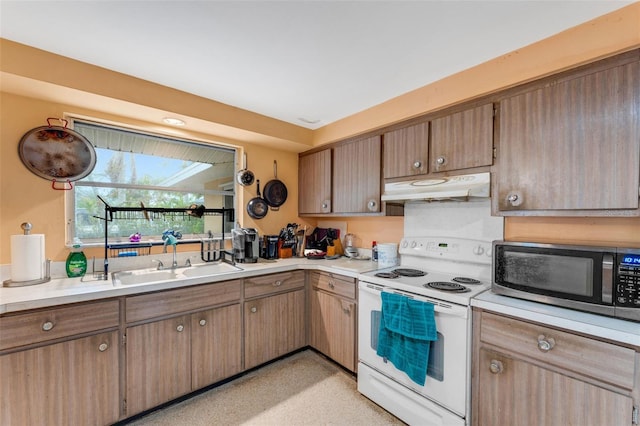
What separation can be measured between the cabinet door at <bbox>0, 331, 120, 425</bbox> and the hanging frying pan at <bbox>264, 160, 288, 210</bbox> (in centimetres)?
182

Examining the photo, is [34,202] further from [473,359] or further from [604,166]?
[604,166]

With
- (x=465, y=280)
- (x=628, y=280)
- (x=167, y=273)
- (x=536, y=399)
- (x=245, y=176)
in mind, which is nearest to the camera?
(x=628, y=280)

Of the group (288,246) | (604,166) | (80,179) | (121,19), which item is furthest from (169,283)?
(604,166)

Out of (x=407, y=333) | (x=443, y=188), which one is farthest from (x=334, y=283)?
(x=443, y=188)

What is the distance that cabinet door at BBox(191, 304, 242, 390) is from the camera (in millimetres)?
1979

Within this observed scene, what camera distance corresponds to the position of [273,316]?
94.7 inches

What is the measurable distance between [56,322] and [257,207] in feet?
5.90

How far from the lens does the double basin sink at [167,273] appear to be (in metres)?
1.97

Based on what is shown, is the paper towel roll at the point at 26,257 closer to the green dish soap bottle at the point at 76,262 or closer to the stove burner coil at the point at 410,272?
the green dish soap bottle at the point at 76,262

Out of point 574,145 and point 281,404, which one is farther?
point 281,404

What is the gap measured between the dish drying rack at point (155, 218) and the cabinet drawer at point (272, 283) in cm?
57

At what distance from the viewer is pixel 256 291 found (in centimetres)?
229

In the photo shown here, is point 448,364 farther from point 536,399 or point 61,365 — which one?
point 61,365

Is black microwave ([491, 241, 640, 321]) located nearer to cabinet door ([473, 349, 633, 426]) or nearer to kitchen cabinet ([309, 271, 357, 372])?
cabinet door ([473, 349, 633, 426])
